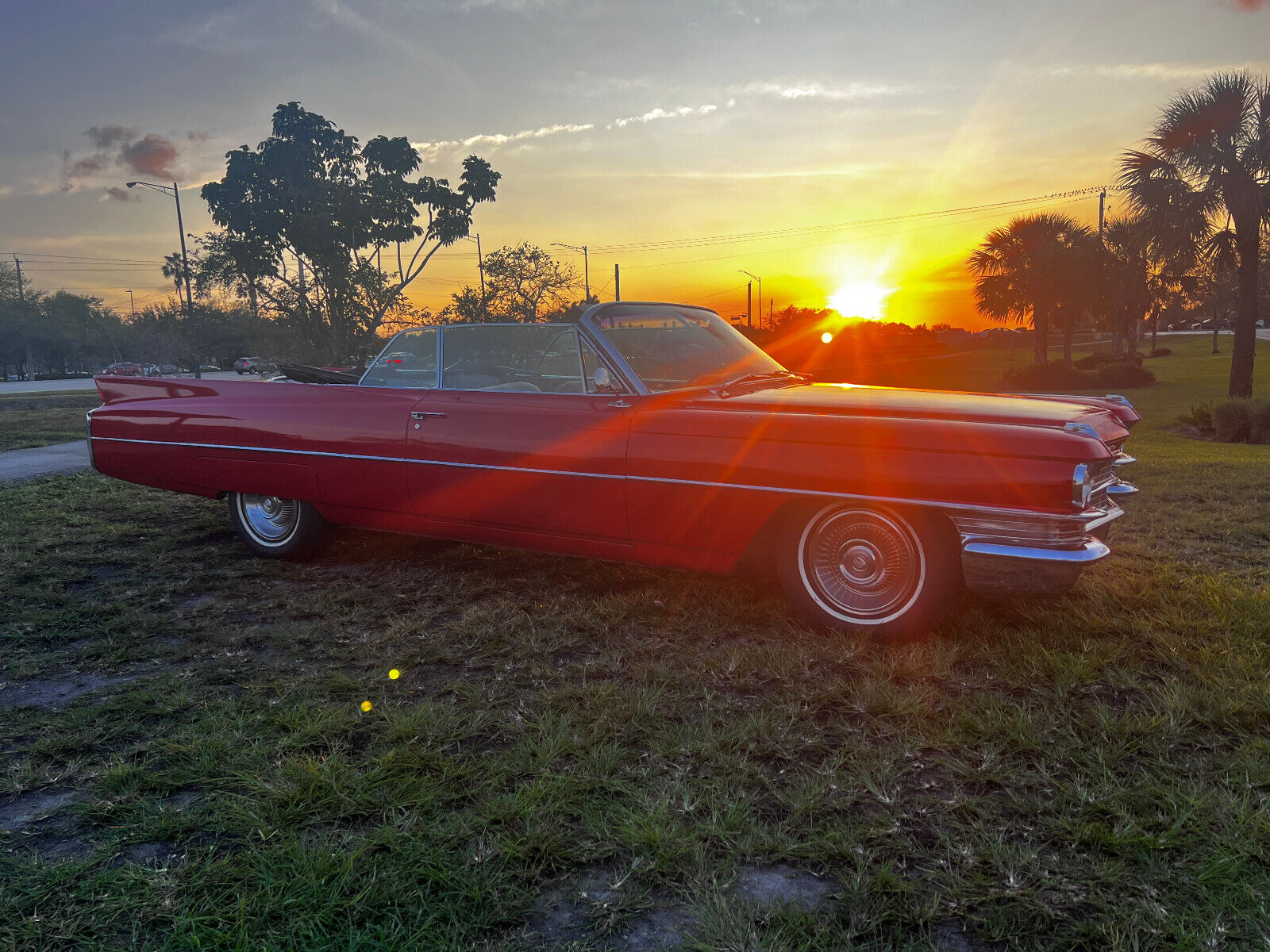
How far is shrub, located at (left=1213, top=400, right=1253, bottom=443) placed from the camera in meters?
14.1

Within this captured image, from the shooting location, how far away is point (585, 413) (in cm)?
398

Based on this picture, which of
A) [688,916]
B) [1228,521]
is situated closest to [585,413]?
[688,916]

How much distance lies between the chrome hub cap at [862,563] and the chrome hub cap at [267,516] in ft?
10.9

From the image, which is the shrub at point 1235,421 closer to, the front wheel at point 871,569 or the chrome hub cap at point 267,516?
the front wheel at point 871,569

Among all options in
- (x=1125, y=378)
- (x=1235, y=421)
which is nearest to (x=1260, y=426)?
(x=1235, y=421)

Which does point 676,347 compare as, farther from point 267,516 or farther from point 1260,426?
point 1260,426

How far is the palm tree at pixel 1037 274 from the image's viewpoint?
34.2 meters

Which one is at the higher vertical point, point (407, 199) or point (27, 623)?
point (407, 199)

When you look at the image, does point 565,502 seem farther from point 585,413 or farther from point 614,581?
point 614,581

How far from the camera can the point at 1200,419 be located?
1574 centimetres

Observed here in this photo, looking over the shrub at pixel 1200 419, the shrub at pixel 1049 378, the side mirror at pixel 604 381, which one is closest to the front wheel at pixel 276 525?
the side mirror at pixel 604 381

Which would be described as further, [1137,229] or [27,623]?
[1137,229]

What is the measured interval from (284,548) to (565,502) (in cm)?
217

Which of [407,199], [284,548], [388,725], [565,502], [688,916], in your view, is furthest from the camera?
[407,199]
